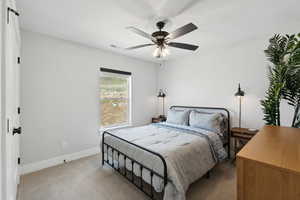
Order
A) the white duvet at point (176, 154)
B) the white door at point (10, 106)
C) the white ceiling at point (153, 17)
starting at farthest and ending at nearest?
the white ceiling at point (153, 17) < the white duvet at point (176, 154) < the white door at point (10, 106)

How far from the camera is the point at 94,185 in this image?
84.4 inches

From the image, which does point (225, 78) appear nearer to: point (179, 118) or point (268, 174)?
point (179, 118)

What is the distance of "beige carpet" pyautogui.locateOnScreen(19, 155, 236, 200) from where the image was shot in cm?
191

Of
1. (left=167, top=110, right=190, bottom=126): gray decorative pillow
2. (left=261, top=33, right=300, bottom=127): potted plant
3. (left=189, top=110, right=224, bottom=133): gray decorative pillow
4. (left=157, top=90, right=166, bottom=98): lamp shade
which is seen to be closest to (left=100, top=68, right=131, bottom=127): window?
(left=157, top=90, right=166, bottom=98): lamp shade

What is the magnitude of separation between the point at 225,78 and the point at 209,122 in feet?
3.87

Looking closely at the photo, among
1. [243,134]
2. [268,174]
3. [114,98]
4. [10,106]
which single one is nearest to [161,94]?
[114,98]

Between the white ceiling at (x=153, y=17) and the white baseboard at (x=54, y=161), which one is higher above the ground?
the white ceiling at (x=153, y=17)

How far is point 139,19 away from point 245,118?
2.87 m

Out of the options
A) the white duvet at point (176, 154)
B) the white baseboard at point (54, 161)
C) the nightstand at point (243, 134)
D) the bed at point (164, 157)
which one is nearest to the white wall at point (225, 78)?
the nightstand at point (243, 134)

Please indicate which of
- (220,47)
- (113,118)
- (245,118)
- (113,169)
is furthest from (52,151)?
(220,47)

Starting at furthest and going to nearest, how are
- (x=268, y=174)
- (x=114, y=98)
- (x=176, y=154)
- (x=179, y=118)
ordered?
(x=114, y=98), (x=179, y=118), (x=176, y=154), (x=268, y=174)

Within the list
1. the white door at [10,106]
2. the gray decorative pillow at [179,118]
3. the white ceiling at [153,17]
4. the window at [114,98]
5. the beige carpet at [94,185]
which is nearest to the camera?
the white door at [10,106]

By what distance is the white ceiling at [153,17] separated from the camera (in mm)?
1799

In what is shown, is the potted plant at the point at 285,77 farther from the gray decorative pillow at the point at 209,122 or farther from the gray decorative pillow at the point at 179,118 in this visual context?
the gray decorative pillow at the point at 179,118
